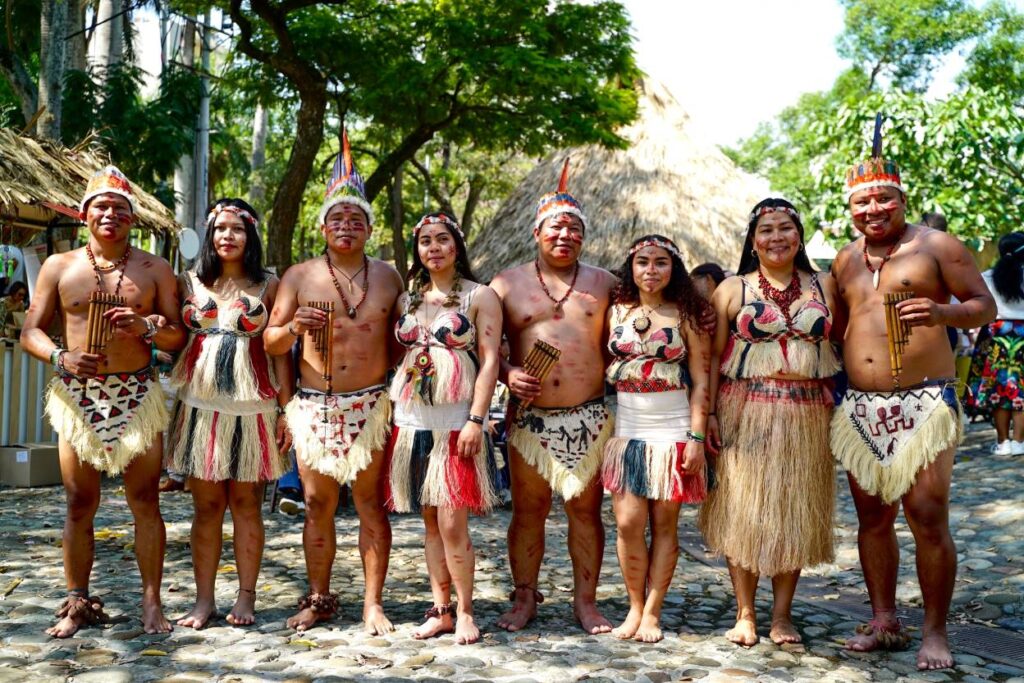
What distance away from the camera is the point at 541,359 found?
13.7ft

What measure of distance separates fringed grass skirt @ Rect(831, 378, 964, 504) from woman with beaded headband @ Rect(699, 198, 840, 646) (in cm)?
14

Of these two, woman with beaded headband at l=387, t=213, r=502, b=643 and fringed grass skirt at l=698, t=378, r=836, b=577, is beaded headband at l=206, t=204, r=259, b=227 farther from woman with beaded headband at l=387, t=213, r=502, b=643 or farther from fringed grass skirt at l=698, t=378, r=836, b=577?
fringed grass skirt at l=698, t=378, r=836, b=577

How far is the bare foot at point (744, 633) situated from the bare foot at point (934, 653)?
647 millimetres

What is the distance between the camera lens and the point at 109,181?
4.23 meters

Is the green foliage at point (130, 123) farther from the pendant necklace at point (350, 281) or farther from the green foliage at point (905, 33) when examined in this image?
the green foliage at point (905, 33)

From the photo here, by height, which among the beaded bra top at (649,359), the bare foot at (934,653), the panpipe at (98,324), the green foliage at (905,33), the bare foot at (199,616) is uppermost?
the green foliage at (905,33)

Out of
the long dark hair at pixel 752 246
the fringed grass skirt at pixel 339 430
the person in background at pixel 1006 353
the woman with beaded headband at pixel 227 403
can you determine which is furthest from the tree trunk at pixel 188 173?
the long dark hair at pixel 752 246

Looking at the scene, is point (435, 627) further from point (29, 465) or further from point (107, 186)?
point (29, 465)

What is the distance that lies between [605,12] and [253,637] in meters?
10.1

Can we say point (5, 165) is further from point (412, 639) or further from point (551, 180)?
point (551, 180)

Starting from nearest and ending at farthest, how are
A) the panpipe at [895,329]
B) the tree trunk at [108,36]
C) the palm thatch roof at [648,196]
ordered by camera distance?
the panpipe at [895,329]
the palm thatch roof at [648,196]
the tree trunk at [108,36]

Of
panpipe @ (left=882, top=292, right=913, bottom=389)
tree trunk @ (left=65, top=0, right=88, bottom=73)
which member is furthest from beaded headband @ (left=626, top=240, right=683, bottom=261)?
tree trunk @ (left=65, top=0, right=88, bottom=73)

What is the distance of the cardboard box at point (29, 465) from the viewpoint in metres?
7.82

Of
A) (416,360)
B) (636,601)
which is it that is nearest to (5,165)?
(416,360)
